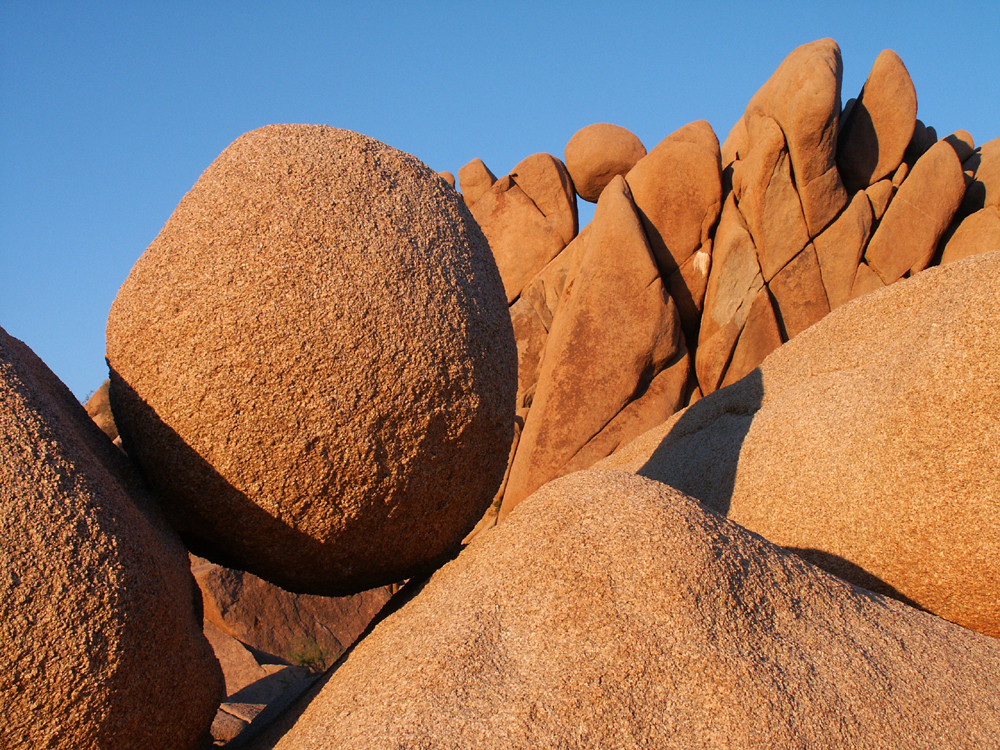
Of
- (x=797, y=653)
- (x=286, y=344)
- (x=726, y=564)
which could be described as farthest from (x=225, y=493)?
(x=797, y=653)

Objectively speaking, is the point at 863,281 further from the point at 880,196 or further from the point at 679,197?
the point at 679,197

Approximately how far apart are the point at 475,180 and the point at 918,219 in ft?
20.8

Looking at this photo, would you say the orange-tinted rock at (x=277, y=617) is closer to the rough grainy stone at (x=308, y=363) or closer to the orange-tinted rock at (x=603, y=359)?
the orange-tinted rock at (x=603, y=359)

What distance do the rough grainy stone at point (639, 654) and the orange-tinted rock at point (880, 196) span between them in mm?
8019

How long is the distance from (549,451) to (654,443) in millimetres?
2794

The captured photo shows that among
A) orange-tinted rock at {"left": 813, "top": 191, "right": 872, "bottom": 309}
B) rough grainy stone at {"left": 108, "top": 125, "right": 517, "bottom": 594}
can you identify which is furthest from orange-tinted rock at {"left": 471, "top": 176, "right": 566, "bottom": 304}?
rough grainy stone at {"left": 108, "top": 125, "right": 517, "bottom": 594}

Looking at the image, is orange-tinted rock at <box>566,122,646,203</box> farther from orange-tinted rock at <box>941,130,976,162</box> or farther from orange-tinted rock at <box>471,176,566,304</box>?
orange-tinted rock at <box>941,130,976,162</box>

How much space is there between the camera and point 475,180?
1281 cm

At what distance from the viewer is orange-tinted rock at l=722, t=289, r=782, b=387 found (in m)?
9.12

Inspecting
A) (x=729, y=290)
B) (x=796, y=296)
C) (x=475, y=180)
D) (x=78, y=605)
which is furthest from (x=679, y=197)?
(x=78, y=605)

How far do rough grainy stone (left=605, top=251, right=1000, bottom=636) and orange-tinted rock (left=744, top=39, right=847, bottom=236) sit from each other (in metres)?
4.96

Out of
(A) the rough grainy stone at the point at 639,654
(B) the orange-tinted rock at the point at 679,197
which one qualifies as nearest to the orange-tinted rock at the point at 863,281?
(B) the orange-tinted rock at the point at 679,197

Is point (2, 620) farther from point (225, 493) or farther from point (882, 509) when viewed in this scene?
point (882, 509)

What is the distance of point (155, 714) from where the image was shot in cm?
244
